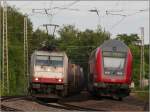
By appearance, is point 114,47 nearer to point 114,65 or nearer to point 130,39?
point 114,65

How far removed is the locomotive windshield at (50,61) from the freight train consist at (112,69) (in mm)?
2135

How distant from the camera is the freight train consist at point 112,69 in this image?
31087mm

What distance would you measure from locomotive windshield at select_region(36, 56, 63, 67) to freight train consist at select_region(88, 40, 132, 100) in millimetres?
2135

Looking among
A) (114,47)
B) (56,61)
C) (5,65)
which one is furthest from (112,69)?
(5,65)

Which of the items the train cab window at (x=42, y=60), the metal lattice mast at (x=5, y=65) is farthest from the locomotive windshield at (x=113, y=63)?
the metal lattice mast at (x=5, y=65)

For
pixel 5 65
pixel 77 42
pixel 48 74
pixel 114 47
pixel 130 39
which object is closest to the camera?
pixel 48 74

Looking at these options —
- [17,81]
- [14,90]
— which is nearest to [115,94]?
[14,90]

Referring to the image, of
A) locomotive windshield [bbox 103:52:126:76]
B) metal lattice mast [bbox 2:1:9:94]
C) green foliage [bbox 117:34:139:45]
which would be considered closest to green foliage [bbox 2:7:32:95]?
metal lattice mast [bbox 2:1:9:94]

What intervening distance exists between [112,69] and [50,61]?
3.57m

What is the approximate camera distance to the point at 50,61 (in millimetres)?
30844

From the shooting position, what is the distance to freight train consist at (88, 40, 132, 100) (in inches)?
1224

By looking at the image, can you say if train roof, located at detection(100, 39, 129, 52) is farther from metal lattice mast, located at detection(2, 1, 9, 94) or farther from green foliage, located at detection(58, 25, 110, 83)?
green foliage, located at detection(58, 25, 110, 83)

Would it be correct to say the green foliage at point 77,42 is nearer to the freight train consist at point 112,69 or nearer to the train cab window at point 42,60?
the freight train consist at point 112,69

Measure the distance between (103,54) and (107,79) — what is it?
4.79 ft
